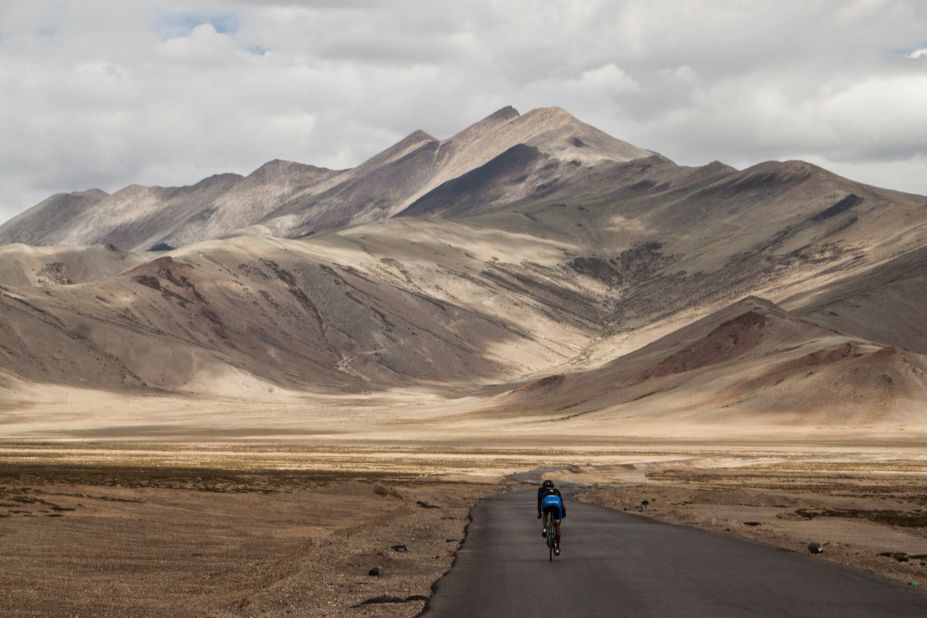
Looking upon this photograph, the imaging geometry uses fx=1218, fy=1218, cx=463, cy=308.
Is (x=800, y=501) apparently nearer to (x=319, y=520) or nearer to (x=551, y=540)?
(x=319, y=520)

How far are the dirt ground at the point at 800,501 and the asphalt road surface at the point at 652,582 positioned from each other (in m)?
1.81

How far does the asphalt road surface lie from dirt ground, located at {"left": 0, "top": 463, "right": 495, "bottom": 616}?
115 centimetres

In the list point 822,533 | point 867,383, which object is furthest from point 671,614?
point 867,383

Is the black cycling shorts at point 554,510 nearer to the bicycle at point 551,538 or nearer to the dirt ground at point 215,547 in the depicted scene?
the bicycle at point 551,538

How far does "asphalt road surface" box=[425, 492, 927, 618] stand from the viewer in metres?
20.1

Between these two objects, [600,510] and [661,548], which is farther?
[600,510]

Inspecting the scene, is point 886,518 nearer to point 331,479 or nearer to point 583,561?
point 583,561

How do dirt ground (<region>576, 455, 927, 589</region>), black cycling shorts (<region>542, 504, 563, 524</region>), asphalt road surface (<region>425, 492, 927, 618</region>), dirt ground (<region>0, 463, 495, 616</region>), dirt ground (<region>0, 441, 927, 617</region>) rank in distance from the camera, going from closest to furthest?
asphalt road surface (<region>425, 492, 927, 618</region>) < dirt ground (<region>0, 463, 495, 616</region>) < dirt ground (<region>0, 441, 927, 617</region>) < black cycling shorts (<region>542, 504, 563, 524</region>) < dirt ground (<region>576, 455, 927, 589</region>)

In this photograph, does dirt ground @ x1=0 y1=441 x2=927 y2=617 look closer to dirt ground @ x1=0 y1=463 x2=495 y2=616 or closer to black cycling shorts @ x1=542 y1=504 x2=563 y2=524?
dirt ground @ x1=0 y1=463 x2=495 y2=616

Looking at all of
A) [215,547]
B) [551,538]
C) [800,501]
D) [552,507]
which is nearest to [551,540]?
[551,538]

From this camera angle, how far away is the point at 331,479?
200 feet

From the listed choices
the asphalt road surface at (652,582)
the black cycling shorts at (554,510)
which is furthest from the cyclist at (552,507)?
the asphalt road surface at (652,582)

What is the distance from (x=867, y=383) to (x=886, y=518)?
104m

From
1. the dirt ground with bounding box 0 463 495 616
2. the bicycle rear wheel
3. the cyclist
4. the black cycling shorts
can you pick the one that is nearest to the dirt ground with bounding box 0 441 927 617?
the dirt ground with bounding box 0 463 495 616
